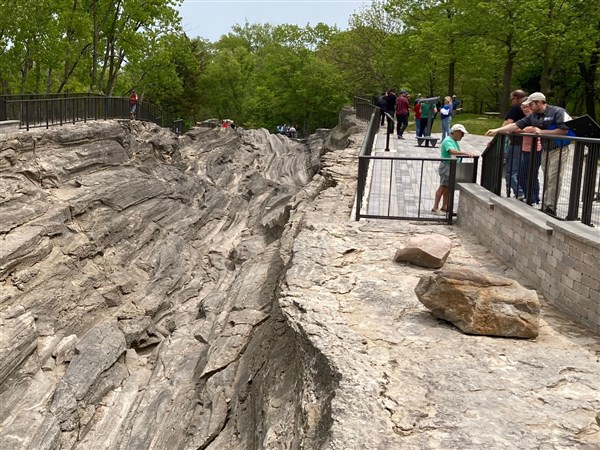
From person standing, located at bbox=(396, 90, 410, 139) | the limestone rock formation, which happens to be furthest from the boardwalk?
person standing, located at bbox=(396, 90, 410, 139)

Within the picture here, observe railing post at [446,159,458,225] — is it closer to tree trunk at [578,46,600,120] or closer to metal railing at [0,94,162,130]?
metal railing at [0,94,162,130]

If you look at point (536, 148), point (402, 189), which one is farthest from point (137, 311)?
point (536, 148)

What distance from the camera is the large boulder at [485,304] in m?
7.30

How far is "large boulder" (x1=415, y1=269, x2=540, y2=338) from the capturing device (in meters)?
7.30

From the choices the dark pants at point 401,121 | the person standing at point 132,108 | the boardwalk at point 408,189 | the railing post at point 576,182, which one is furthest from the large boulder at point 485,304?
the person standing at point 132,108

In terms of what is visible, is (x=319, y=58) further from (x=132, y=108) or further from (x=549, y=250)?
(x=549, y=250)

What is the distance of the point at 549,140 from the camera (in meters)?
9.52

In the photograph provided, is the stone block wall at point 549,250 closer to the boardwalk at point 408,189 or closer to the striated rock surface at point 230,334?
the striated rock surface at point 230,334

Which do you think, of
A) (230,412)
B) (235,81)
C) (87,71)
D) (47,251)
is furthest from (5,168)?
(235,81)

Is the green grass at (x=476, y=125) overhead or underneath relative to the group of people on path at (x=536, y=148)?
overhead

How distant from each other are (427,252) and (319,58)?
55341 mm

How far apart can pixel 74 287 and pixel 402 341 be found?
1080cm

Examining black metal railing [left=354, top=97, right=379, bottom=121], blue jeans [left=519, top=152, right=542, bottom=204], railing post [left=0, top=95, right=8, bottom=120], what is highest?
black metal railing [left=354, top=97, right=379, bottom=121]

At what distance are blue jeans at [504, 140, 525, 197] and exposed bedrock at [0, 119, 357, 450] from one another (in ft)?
13.8
